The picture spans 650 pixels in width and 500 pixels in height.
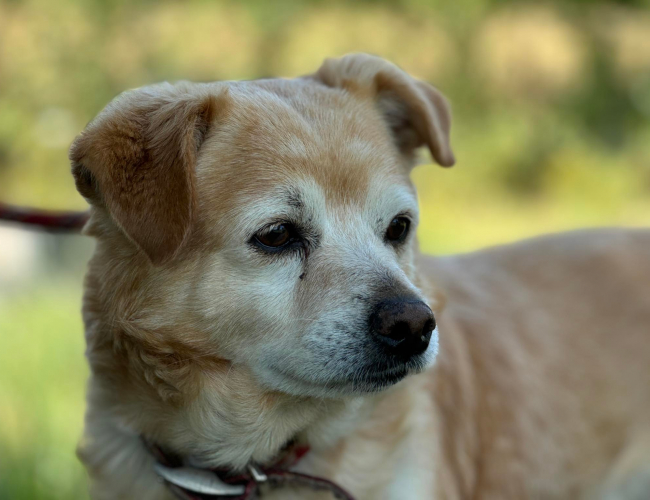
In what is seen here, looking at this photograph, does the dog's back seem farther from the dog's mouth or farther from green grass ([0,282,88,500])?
green grass ([0,282,88,500])

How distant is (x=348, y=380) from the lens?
7.64 ft

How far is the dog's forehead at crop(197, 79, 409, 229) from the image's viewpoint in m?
2.39

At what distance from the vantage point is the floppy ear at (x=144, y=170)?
7.28ft

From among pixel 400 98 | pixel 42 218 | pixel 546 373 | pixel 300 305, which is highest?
pixel 400 98

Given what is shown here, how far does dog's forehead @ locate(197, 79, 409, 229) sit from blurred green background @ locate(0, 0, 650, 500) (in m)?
4.07

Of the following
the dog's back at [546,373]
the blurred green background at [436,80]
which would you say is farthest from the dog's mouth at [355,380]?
the blurred green background at [436,80]

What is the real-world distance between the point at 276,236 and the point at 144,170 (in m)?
0.43

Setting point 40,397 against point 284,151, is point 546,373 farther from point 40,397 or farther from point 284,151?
point 40,397

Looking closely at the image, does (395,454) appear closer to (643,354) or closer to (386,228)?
(386,228)

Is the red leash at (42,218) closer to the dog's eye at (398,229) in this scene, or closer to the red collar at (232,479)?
the red collar at (232,479)

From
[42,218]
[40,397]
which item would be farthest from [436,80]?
[42,218]

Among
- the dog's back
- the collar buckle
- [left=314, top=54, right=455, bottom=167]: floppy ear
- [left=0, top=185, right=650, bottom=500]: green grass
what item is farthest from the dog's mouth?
[left=0, top=185, right=650, bottom=500]: green grass

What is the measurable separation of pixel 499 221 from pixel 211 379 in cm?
752

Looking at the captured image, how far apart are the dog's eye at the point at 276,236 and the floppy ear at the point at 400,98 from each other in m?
0.67
